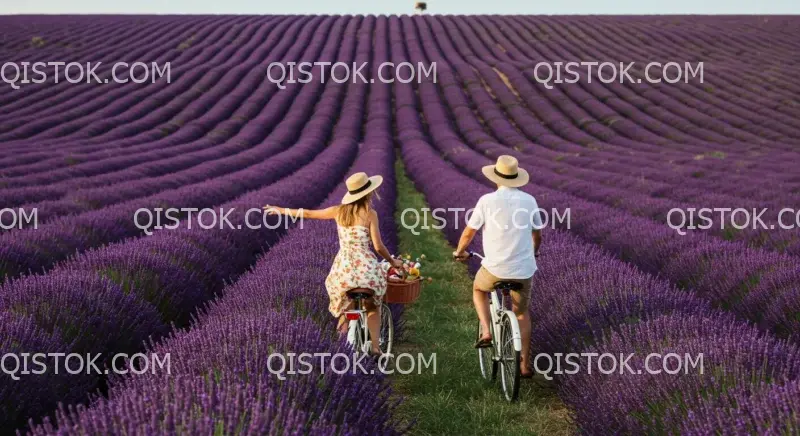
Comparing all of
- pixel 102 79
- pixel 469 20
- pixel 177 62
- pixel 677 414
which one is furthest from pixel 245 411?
pixel 469 20

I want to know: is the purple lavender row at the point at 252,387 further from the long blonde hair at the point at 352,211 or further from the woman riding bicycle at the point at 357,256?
the long blonde hair at the point at 352,211

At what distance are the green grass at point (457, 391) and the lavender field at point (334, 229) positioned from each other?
17 centimetres

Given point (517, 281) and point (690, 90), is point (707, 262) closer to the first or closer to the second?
point (517, 281)

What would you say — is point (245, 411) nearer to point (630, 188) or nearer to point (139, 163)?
point (630, 188)

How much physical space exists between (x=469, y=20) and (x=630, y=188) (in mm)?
40030

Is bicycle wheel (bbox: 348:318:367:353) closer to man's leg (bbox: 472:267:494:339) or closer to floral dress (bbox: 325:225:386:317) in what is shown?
floral dress (bbox: 325:225:386:317)

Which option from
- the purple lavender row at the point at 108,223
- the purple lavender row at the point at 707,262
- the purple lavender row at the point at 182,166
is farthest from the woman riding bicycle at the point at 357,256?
the purple lavender row at the point at 182,166

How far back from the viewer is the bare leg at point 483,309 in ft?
13.0

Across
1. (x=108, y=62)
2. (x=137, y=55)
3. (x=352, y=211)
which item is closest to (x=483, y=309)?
(x=352, y=211)

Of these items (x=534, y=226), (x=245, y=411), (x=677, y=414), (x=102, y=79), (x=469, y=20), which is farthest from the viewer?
(x=469, y=20)

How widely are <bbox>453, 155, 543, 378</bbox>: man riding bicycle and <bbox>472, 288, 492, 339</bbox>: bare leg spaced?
0.61 ft

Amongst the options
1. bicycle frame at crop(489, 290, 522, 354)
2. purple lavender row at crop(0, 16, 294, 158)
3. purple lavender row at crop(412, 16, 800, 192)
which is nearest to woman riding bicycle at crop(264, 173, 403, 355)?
bicycle frame at crop(489, 290, 522, 354)

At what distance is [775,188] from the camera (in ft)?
32.7

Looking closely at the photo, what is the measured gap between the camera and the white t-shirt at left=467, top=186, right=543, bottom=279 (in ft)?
11.9
